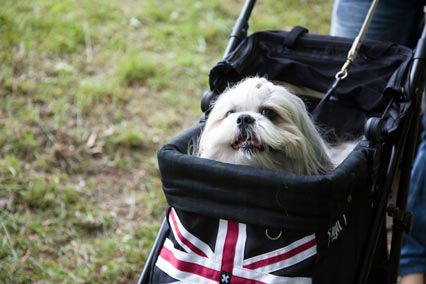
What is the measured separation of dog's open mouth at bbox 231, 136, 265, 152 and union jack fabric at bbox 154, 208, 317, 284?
1.12ft

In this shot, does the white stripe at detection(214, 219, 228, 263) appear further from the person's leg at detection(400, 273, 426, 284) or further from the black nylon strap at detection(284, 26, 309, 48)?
the person's leg at detection(400, 273, 426, 284)

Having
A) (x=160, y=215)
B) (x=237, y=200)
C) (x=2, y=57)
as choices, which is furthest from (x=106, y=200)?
(x=237, y=200)

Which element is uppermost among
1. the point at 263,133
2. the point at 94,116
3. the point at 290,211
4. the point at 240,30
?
the point at 240,30

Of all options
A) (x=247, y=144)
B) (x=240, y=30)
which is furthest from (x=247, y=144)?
(x=240, y=30)

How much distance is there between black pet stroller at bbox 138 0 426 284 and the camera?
5.20ft

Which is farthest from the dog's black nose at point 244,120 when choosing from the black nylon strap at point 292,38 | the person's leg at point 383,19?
the person's leg at point 383,19

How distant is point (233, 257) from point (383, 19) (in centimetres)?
153

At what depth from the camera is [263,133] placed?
1.91m

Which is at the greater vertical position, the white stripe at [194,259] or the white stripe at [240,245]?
the white stripe at [240,245]

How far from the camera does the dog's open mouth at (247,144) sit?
1917mm

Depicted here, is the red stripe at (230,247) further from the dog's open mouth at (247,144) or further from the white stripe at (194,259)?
the dog's open mouth at (247,144)

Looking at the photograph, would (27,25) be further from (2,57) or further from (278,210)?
(278,210)

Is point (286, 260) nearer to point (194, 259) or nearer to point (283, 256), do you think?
point (283, 256)

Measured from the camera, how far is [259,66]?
252cm
